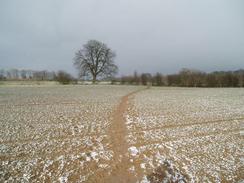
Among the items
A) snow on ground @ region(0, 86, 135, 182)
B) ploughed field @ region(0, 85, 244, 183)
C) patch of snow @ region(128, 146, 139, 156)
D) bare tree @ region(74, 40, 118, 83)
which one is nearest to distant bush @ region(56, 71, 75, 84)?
bare tree @ region(74, 40, 118, 83)

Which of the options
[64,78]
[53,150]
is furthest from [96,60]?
[53,150]

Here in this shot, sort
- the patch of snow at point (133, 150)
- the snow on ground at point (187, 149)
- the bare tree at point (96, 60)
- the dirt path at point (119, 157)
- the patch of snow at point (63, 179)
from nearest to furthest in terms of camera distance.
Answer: the patch of snow at point (63, 179) < the dirt path at point (119, 157) < the snow on ground at point (187, 149) < the patch of snow at point (133, 150) < the bare tree at point (96, 60)

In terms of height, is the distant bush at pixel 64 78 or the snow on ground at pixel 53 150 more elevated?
the distant bush at pixel 64 78

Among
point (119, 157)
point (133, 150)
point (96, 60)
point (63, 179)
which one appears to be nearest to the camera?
point (63, 179)

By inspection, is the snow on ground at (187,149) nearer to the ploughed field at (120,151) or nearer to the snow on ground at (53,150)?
the ploughed field at (120,151)

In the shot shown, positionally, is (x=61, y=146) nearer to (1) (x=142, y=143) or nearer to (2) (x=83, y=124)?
(2) (x=83, y=124)

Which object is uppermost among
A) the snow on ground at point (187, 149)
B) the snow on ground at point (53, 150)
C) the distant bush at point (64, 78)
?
the distant bush at point (64, 78)

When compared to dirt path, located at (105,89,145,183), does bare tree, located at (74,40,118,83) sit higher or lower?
higher

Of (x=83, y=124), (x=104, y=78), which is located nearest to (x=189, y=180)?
(x=83, y=124)

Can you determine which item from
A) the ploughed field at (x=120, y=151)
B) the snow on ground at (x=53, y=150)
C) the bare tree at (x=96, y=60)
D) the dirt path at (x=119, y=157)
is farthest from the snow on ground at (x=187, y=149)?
the bare tree at (x=96, y=60)

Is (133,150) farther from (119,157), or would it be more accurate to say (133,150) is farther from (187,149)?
(187,149)

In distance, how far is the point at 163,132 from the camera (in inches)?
281

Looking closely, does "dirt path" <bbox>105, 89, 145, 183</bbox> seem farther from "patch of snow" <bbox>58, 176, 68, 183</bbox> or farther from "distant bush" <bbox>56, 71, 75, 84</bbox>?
"distant bush" <bbox>56, 71, 75, 84</bbox>

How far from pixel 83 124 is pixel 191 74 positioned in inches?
2096
